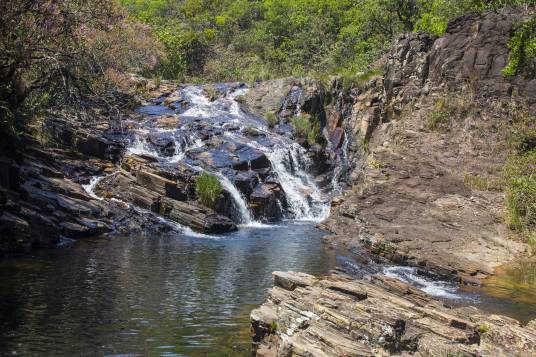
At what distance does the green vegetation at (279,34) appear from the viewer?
1794 inches

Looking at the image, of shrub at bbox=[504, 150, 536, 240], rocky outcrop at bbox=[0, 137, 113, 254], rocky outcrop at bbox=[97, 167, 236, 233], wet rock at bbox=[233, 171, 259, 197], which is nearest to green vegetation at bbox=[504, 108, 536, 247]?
shrub at bbox=[504, 150, 536, 240]

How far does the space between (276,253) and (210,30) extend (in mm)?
45215

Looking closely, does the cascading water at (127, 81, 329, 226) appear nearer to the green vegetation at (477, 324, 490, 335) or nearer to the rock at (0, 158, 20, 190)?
the rock at (0, 158, 20, 190)

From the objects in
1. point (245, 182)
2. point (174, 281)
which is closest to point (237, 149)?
point (245, 182)

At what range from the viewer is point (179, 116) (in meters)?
35.2

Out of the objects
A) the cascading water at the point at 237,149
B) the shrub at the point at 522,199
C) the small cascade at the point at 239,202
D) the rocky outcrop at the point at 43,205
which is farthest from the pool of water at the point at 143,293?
the cascading water at the point at 237,149

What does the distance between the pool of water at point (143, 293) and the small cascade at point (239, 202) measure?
5.09 meters

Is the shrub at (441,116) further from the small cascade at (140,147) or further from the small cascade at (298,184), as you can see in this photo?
the small cascade at (140,147)

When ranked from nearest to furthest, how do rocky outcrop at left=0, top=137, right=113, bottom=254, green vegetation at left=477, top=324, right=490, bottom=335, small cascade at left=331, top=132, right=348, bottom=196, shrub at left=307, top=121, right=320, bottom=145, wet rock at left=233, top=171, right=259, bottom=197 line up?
1. green vegetation at left=477, top=324, right=490, bottom=335
2. rocky outcrop at left=0, top=137, right=113, bottom=254
3. wet rock at left=233, top=171, right=259, bottom=197
4. small cascade at left=331, top=132, right=348, bottom=196
5. shrub at left=307, top=121, right=320, bottom=145

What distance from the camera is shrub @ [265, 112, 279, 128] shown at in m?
37.2

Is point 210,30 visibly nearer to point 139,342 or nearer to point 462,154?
point 462,154

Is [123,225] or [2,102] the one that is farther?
[123,225]

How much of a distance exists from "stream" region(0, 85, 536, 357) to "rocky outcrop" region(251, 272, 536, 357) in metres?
1.10

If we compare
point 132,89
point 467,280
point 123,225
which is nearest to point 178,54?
point 132,89
